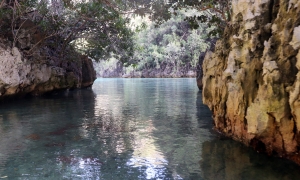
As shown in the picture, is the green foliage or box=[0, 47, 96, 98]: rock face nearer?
box=[0, 47, 96, 98]: rock face

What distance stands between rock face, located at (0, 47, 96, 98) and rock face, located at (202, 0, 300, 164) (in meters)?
9.55

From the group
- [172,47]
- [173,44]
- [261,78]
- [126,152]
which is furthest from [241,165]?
[172,47]

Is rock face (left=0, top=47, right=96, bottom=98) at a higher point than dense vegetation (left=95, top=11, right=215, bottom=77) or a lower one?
lower

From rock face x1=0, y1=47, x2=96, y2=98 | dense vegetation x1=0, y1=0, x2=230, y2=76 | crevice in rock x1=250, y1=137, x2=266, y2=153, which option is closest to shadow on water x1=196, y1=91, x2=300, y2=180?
crevice in rock x1=250, y1=137, x2=266, y2=153

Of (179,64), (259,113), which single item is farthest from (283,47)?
(179,64)

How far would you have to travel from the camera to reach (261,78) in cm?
583

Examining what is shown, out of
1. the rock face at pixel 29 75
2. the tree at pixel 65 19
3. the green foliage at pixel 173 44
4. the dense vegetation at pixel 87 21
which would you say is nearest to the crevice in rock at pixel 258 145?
the dense vegetation at pixel 87 21

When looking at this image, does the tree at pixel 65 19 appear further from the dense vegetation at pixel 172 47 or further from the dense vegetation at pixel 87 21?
the dense vegetation at pixel 172 47

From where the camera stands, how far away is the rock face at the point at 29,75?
1309 centimetres

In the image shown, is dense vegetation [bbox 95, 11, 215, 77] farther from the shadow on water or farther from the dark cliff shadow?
the dark cliff shadow

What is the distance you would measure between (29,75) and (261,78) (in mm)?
12973

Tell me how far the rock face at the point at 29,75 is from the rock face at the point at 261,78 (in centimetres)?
955

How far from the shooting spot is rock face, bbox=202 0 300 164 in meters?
4.99

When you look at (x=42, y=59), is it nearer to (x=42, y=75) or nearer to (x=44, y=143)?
(x=42, y=75)
